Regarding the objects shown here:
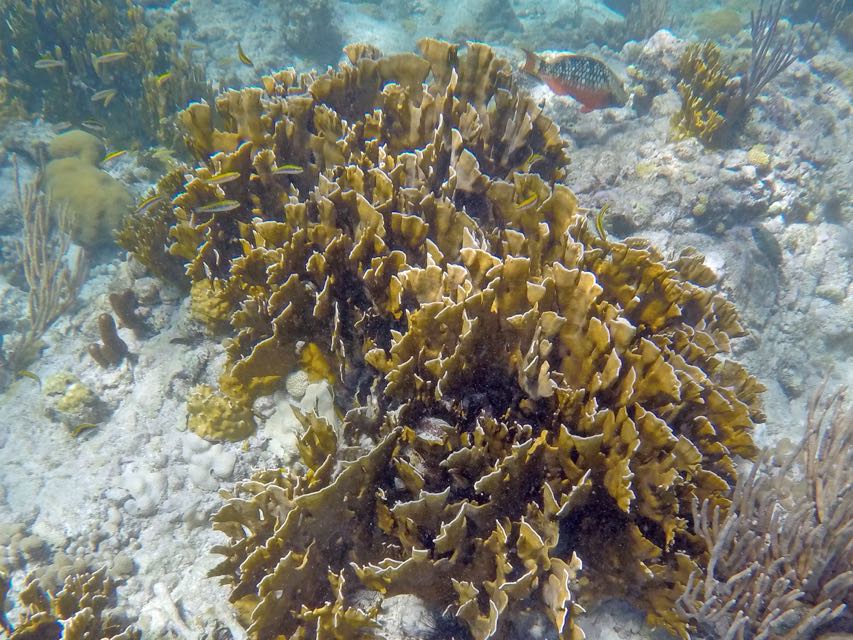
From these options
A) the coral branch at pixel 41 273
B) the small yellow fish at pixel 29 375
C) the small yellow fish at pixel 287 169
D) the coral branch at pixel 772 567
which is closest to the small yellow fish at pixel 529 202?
the small yellow fish at pixel 287 169

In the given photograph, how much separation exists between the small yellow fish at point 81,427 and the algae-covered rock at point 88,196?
336 centimetres

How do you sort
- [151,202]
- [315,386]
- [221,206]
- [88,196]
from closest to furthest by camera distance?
1. [315,386]
2. [221,206]
3. [151,202]
4. [88,196]

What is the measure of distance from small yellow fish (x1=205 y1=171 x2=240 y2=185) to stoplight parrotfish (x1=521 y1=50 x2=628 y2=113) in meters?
4.01

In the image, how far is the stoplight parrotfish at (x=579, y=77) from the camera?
5598mm

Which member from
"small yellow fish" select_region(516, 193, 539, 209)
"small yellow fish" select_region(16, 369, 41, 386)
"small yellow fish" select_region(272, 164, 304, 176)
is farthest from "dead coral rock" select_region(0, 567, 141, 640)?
"small yellow fish" select_region(516, 193, 539, 209)

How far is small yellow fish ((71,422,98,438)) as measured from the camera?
13.4 feet

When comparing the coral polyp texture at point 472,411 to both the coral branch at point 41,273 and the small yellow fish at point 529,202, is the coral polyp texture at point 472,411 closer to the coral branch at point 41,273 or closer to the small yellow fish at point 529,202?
the small yellow fish at point 529,202

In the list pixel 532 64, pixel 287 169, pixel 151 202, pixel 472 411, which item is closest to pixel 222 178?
pixel 287 169

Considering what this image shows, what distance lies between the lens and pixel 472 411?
2.47 meters

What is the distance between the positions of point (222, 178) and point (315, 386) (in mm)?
1670

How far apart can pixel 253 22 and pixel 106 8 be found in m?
3.55

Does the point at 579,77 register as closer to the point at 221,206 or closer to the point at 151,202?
the point at 221,206

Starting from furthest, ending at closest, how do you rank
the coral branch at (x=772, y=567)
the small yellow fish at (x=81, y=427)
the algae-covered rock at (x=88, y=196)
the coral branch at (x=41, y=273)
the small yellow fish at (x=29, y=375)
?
the algae-covered rock at (x=88, y=196)
the coral branch at (x=41, y=273)
the small yellow fish at (x=29, y=375)
the small yellow fish at (x=81, y=427)
the coral branch at (x=772, y=567)

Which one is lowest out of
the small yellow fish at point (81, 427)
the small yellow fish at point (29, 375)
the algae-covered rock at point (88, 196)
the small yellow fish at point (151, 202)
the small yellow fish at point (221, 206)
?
the small yellow fish at point (29, 375)
